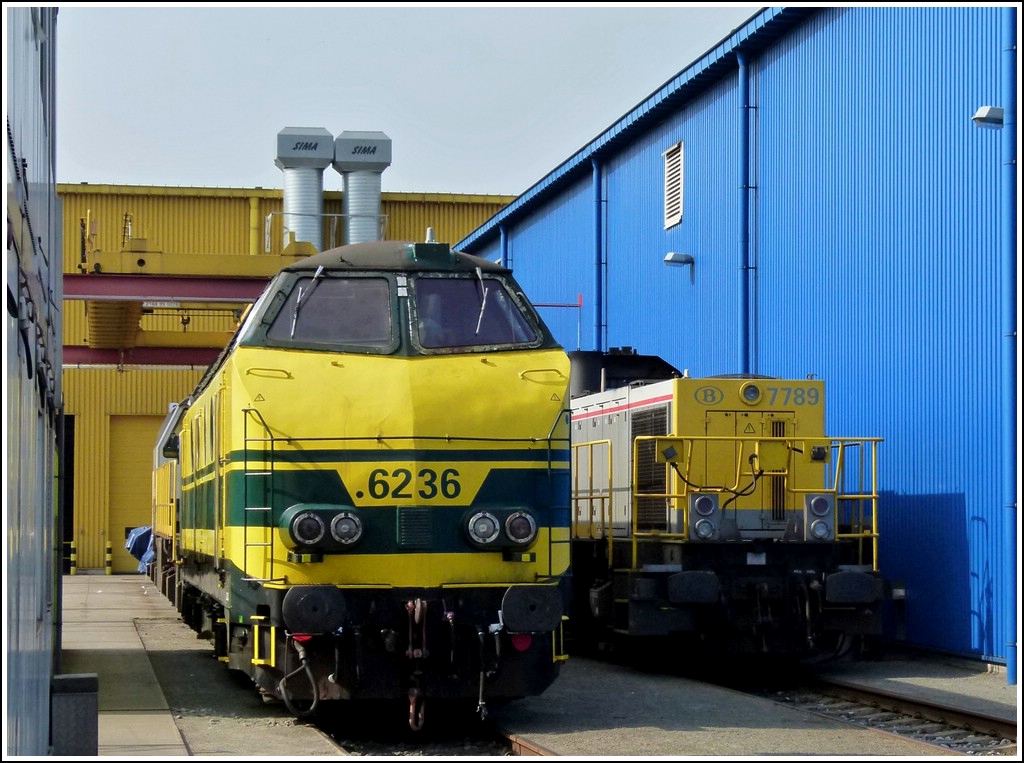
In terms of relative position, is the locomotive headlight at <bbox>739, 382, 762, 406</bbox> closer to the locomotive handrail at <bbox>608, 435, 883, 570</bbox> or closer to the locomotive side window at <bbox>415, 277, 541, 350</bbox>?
the locomotive handrail at <bbox>608, 435, 883, 570</bbox>

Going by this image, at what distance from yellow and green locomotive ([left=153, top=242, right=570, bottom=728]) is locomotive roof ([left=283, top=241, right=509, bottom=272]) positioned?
1.01 feet

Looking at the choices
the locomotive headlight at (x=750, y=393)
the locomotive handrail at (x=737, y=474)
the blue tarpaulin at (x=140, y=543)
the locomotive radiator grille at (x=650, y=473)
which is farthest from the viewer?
the blue tarpaulin at (x=140, y=543)

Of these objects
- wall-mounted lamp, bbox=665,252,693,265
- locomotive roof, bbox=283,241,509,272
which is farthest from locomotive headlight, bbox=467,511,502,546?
wall-mounted lamp, bbox=665,252,693,265

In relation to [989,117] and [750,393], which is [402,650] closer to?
[750,393]

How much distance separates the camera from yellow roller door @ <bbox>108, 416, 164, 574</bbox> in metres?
35.8

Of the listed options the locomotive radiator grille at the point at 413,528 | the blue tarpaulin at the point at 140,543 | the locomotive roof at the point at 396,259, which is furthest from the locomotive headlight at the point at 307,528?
the blue tarpaulin at the point at 140,543

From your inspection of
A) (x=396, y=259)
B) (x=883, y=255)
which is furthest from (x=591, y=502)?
(x=396, y=259)

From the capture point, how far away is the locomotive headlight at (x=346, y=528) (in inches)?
348

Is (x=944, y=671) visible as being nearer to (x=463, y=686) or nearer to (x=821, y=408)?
(x=821, y=408)

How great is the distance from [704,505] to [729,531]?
0.34 meters

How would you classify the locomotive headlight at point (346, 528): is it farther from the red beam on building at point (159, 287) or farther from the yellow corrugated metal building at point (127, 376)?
the yellow corrugated metal building at point (127, 376)

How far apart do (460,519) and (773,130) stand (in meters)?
10.6

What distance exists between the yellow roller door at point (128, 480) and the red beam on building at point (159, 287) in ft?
51.0

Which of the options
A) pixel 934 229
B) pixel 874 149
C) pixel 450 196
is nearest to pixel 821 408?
pixel 934 229
